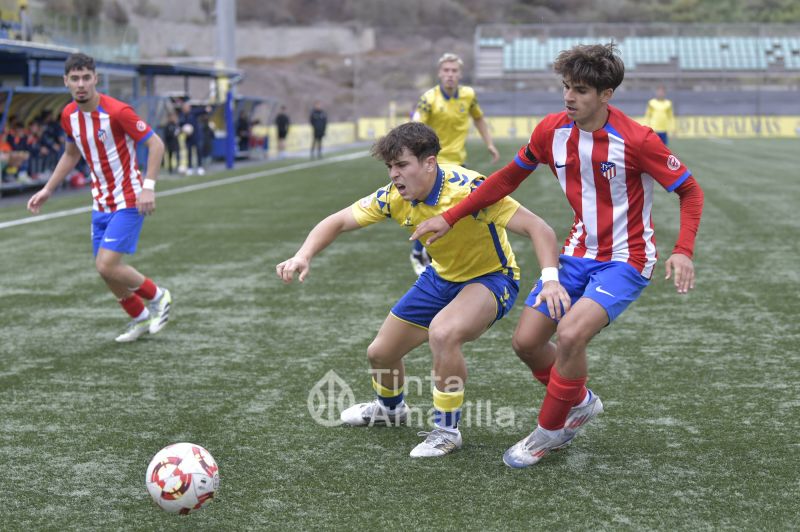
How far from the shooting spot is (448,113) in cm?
975

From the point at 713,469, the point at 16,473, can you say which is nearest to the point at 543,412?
the point at 713,469

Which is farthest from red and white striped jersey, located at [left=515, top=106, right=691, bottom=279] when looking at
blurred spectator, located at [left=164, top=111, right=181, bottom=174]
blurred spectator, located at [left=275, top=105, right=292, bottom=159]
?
blurred spectator, located at [left=275, top=105, right=292, bottom=159]

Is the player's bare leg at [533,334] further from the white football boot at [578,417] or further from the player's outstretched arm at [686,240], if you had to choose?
the player's outstretched arm at [686,240]

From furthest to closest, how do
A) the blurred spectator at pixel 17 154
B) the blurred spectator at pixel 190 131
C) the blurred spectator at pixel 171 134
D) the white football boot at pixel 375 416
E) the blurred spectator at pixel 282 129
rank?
the blurred spectator at pixel 282 129, the blurred spectator at pixel 190 131, the blurred spectator at pixel 171 134, the blurred spectator at pixel 17 154, the white football boot at pixel 375 416

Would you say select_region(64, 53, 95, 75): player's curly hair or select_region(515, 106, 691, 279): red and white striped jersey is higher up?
select_region(64, 53, 95, 75): player's curly hair

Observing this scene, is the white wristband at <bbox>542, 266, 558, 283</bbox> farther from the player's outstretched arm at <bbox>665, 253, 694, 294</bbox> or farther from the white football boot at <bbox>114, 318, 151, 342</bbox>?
the white football boot at <bbox>114, 318, 151, 342</bbox>

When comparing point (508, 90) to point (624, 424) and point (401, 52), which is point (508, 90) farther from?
point (624, 424)

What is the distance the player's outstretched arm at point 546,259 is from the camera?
389 centimetres

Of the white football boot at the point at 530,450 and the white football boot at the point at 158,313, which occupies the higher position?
the white football boot at the point at 530,450

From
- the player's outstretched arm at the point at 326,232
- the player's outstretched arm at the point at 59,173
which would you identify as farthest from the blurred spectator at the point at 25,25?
the player's outstretched arm at the point at 326,232

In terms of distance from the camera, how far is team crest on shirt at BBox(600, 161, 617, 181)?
4.12 m

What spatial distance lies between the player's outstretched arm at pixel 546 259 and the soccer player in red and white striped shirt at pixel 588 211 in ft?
0.07

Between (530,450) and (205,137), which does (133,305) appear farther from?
(205,137)

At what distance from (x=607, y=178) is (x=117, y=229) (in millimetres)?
3811
